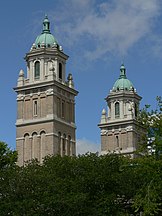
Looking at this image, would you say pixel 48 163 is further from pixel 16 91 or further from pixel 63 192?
pixel 16 91

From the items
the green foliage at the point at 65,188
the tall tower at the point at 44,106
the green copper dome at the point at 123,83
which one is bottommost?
the green foliage at the point at 65,188

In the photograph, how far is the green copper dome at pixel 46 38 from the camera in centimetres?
9225

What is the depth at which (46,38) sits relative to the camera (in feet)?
306

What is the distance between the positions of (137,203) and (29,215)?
591 inches

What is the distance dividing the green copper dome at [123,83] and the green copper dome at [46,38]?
27.1m

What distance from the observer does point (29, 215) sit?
48438 mm

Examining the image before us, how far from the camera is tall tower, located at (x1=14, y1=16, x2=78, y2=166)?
88062 mm

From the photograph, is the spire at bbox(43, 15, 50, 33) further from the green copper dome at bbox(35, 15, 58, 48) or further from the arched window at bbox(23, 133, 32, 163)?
the arched window at bbox(23, 133, 32, 163)

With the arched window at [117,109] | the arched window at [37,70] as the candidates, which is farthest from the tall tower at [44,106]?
the arched window at [117,109]

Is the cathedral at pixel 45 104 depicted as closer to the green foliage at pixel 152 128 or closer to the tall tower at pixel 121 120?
the tall tower at pixel 121 120

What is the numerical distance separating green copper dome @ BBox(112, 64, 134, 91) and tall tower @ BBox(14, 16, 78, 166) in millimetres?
26099

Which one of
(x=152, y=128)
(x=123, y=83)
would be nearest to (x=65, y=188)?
(x=152, y=128)

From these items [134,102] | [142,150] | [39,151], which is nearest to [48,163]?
[142,150]

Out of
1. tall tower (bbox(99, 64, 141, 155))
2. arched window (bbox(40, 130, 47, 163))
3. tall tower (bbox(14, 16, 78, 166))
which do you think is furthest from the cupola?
tall tower (bbox(99, 64, 141, 155))
